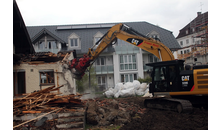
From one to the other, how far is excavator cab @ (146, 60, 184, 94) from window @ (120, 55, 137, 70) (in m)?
19.4

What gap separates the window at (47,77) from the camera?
12861 mm

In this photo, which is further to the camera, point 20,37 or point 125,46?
point 125,46

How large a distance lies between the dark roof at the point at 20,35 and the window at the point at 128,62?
61.3 ft

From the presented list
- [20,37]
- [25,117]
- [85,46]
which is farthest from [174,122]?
[85,46]

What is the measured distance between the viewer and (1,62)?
4.49 metres

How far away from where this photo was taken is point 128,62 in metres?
32.0

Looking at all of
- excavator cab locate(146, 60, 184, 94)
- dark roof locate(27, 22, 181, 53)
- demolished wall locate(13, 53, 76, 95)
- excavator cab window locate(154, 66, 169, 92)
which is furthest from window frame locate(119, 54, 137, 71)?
excavator cab window locate(154, 66, 169, 92)

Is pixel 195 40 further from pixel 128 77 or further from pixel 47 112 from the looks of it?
pixel 47 112

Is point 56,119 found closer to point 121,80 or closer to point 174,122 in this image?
point 174,122

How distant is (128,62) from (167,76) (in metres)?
20.4

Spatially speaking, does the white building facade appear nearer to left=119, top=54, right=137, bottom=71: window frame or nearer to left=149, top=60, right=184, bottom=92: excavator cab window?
left=119, top=54, right=137, bottom=71: window frame

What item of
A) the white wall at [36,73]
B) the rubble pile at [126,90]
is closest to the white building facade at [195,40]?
the rubble pile at [126,90]
